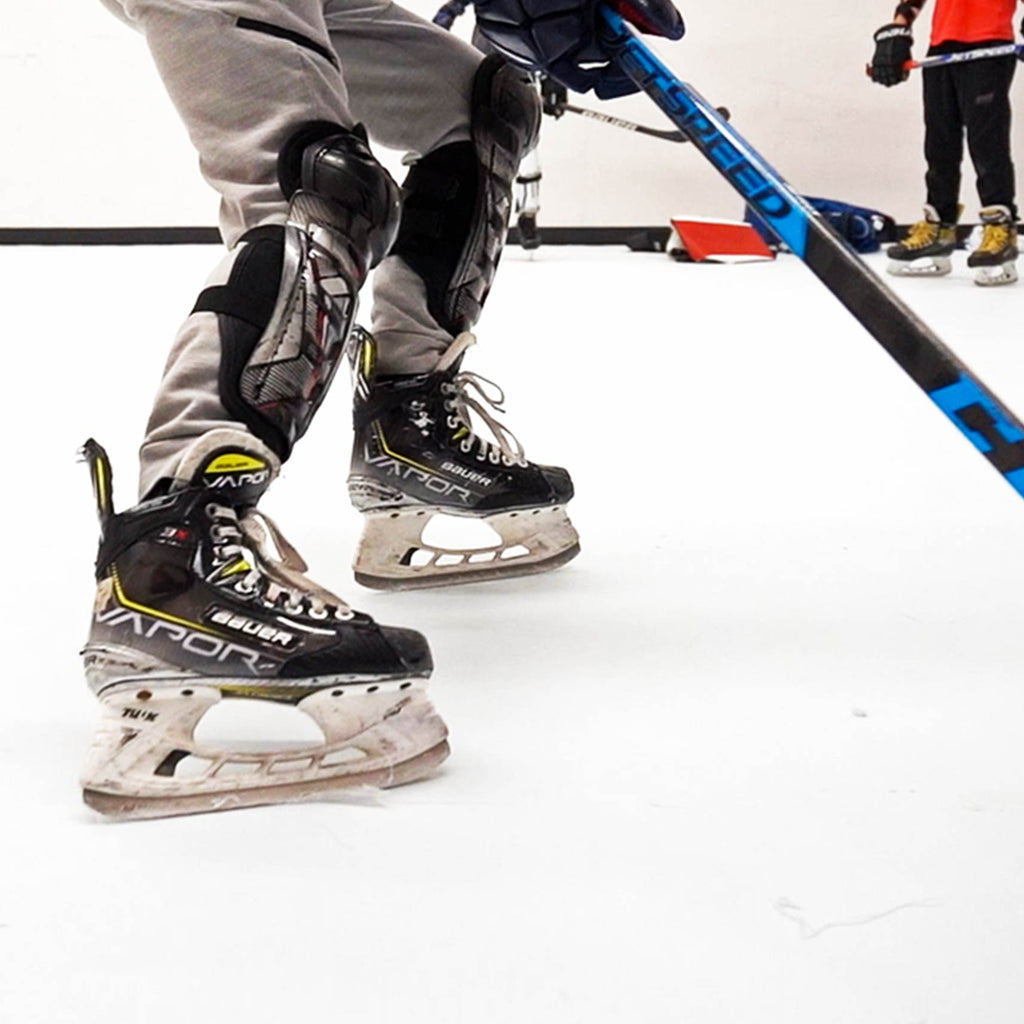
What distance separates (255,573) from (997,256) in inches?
133

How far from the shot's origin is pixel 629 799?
0.76 m

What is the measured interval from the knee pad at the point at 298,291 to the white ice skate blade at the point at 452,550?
313 millimetres

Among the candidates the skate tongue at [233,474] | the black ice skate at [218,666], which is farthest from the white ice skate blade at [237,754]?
the skate tongue at [233,474]

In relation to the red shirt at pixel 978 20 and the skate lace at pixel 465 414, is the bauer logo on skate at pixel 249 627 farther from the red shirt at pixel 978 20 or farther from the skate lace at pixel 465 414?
the red shirt at pixel 978 20

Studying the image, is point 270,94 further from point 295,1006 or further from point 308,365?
point 295,1006

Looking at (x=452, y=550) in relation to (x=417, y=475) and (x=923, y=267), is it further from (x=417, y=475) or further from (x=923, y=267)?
(x=923, y=267)

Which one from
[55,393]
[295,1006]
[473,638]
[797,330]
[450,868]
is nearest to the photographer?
[295,1006]

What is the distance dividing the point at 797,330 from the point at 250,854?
2.41 metres

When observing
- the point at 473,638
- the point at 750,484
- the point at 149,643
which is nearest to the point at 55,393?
the point at 750,484

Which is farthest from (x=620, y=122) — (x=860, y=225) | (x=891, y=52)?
(x=891, y=52)

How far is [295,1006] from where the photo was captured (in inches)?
22.2

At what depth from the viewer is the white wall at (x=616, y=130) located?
5.64m

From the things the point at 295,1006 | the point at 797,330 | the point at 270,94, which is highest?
the point at 270,94

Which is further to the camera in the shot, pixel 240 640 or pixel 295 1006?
pixel 240 640
